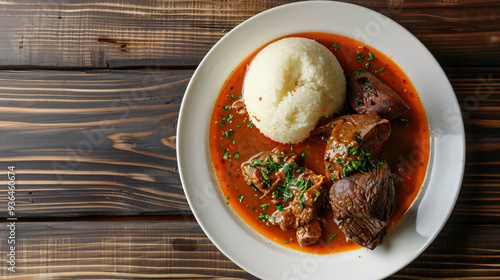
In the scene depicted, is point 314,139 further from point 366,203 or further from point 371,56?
point 371,56

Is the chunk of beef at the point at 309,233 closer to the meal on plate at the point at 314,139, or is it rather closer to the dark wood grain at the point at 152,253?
the meal on plate at the point at 314,139

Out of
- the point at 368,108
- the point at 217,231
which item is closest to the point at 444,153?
the point at 368,108

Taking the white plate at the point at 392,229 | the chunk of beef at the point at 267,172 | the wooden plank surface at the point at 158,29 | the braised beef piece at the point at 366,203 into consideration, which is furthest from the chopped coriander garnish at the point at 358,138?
the wooden plank surface at the point at 158,29

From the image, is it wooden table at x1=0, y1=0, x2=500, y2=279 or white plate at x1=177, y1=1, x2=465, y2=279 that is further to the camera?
wooden table at x1=0, y1=0, x2=500, y2=279

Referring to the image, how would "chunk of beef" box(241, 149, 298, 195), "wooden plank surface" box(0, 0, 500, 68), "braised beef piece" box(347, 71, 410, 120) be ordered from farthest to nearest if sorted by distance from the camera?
"wooden plank surface" box(0, 0, 500, 68), "chunk of beef" box(241, 149, 298, 195), "braised beef piece" box(347, 71, 410, 120)

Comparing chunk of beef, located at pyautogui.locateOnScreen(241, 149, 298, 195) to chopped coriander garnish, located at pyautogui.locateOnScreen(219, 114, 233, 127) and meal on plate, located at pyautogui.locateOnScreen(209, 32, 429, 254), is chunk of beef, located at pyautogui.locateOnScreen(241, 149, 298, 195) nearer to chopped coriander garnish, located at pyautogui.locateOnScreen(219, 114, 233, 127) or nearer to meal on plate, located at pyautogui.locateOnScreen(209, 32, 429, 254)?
meal on plate, located at pyautogui.locateOnScreen(209, 32, 429, 254)

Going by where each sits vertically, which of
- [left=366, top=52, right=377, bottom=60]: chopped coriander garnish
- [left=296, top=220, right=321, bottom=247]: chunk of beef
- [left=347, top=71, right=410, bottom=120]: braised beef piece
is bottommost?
[left=296, top=220, right=321, bottom=247]: chunk of beef

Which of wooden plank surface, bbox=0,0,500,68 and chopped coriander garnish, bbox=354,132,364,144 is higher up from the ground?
wooden plank surface, bbox=0,0,500,68

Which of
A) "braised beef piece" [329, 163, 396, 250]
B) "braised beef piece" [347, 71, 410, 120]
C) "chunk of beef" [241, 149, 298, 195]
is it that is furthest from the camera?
Answer: "chunk of beef" [241, 149, 298, 195]

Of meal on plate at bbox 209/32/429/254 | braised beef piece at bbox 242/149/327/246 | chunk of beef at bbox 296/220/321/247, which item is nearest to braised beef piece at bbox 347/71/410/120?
meal on plate at bbox 209/32/429/254
